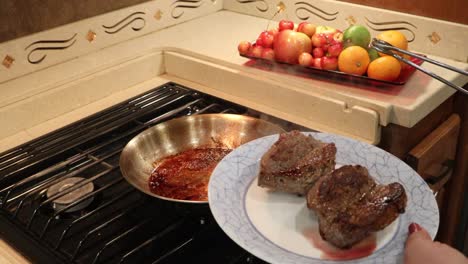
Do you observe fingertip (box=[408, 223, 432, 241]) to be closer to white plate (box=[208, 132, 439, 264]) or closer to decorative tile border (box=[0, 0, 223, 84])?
white plate (box=[208, 132, 439, 264])

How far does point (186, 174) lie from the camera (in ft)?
4.10

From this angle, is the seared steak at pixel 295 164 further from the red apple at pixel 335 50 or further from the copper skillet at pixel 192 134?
the red apple at pixel 335 50

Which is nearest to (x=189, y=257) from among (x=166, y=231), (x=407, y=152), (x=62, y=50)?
(x=166, y=231)

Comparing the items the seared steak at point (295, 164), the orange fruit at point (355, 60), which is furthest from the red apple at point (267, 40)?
the seared steak at point (295, 164)

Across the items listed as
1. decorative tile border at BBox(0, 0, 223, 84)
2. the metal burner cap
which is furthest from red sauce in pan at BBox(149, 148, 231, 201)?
decorative tile border at BBox(0, 0, 223, 84)

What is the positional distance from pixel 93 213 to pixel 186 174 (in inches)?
9.2

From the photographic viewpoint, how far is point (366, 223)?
0.88 m

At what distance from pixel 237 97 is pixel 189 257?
699 mm

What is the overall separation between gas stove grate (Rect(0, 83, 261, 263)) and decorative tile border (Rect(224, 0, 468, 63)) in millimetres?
744

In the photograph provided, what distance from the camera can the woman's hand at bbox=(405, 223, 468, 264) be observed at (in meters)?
0.83

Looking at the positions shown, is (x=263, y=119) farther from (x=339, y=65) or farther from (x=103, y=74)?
(x=103, y=74)

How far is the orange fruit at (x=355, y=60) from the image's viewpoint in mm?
1451

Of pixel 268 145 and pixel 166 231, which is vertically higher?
pixel 268 145

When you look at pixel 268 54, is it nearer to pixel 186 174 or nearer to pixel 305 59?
pixel 305 59
